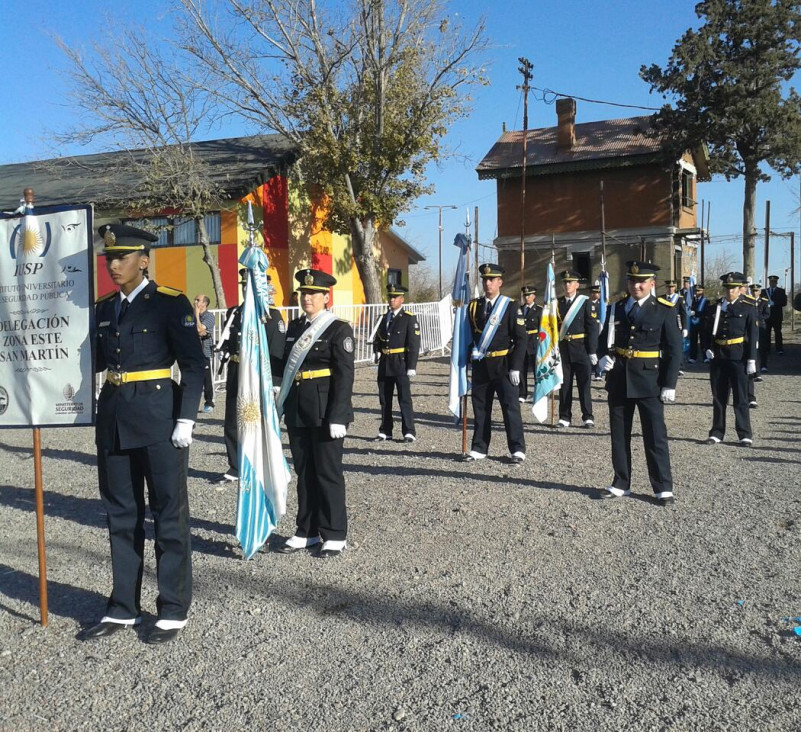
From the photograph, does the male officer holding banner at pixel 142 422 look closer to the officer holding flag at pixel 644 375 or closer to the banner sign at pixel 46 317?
the banner sign at pixel 46 317

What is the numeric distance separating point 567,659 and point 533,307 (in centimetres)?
961

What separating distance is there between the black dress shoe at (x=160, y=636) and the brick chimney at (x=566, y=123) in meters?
36.5

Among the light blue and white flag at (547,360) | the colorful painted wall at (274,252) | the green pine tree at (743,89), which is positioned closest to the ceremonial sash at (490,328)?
the light blue and white flag at (547,360)

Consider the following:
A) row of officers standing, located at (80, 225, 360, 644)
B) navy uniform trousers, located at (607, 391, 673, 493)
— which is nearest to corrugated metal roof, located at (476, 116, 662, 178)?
navy uniform trousers, located at (607, 391, 673, 493)

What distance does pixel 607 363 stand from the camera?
23.9 feet

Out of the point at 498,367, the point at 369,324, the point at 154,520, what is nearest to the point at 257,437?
the point at 154,520

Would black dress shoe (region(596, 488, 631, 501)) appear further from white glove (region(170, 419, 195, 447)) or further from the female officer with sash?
white glove (region(170, 419, 195, 447))

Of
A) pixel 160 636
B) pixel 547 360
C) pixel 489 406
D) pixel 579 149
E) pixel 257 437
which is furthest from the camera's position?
pixel 579 149

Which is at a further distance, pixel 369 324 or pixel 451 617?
pixel 369 324

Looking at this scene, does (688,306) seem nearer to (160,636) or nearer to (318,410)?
(318,410)

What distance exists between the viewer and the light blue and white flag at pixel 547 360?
33.9ft

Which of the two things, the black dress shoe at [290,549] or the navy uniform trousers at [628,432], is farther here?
the navy uniform trousers at [628,432]

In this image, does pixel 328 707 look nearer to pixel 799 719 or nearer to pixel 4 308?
pixel 799 719

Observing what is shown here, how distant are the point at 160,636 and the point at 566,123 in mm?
37080
